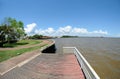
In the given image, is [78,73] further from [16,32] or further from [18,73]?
[16,32]

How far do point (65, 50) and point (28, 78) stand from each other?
8.33 metres

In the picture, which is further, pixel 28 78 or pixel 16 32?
pixel 16 32

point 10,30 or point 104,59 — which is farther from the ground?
point 10,30

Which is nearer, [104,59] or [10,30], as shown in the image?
[104,59]

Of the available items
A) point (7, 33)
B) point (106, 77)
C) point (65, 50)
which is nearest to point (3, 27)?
point (7, 33)

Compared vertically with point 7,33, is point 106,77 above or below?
below

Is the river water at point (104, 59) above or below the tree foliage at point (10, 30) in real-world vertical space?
below

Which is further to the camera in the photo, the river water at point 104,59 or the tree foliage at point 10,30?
the tree foliage at point 10,30

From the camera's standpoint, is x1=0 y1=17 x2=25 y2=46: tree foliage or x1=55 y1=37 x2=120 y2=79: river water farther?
x1=0 y1=17 x2=25 y2=46: tree foliage

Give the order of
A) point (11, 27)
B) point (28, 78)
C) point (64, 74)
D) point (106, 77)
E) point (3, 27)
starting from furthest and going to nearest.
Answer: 1. point (11, 27)
2. point (3, 27)
3. point (106, 77)
4. point (64, 74)
5. point (28, 78)

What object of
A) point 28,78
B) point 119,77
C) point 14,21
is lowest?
point 119,77

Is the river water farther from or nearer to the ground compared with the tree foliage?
nearer to the ground

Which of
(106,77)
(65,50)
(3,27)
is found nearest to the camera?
(106,77)

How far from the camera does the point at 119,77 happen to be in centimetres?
1230
